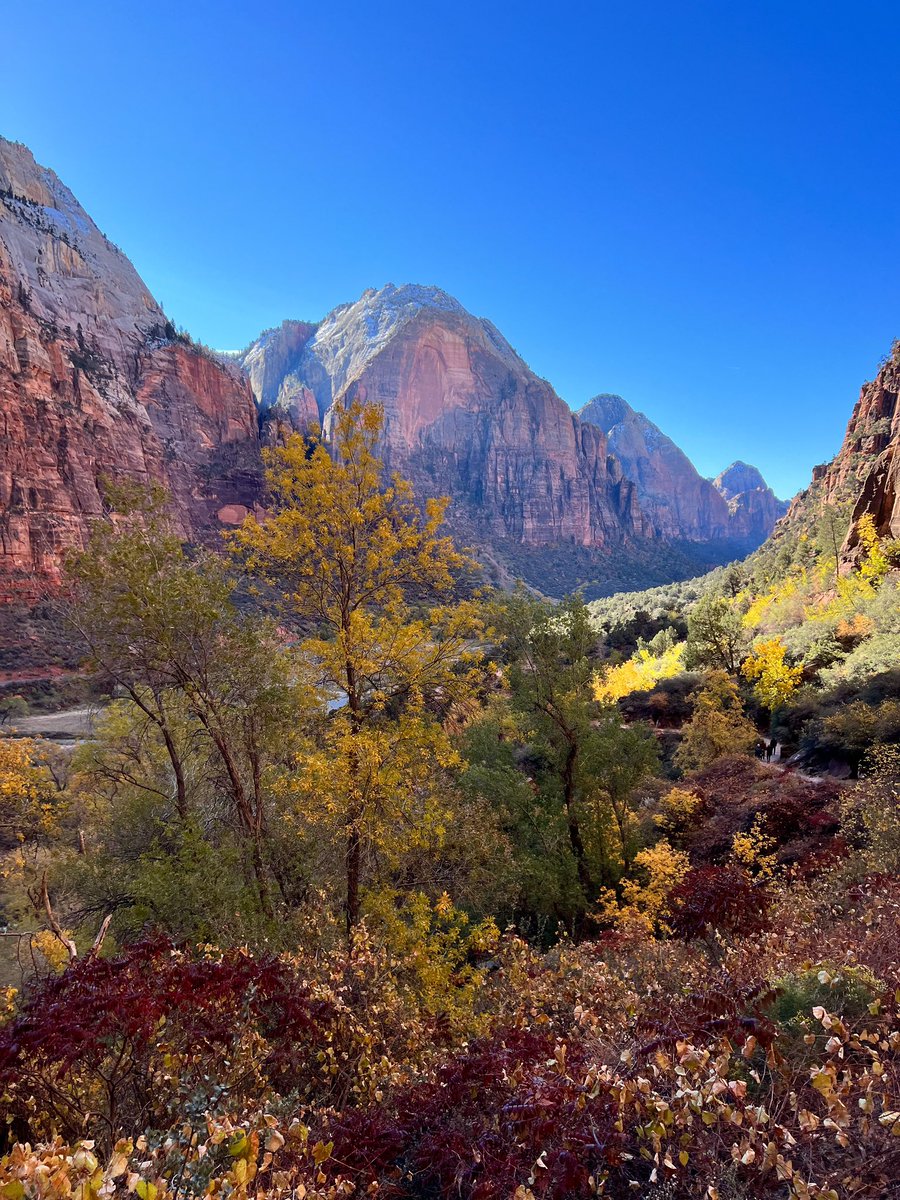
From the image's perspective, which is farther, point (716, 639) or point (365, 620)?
point (716, 639)

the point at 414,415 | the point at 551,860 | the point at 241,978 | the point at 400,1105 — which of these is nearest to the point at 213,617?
the point at 241,978

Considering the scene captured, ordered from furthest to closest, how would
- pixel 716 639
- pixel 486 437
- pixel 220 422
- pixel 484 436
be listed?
pixel 484 436 < pixel 486 437 < pixel 220 422 < pixel 716 639

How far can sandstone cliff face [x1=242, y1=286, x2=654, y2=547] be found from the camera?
6083 inches

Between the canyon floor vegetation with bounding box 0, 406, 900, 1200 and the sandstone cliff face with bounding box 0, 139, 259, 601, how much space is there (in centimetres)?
4720

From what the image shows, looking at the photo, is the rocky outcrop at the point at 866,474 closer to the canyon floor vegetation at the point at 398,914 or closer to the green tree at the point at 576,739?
the canyon floor vegetation at the point at 398,914

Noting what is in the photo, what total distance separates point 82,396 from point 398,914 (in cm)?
7799

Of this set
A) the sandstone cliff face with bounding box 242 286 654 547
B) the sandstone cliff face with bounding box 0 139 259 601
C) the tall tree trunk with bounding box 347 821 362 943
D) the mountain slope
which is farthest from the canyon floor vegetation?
the sandstone cliff face with bounding box 242 286 654 547

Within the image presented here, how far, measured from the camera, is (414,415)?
16338cm

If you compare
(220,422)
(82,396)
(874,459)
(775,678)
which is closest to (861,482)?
(874,459)

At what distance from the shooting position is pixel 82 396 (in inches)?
2527

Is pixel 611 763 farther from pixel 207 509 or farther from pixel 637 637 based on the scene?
pixel 207 509

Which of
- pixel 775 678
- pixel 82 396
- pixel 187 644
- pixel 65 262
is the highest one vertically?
pixel 65 262

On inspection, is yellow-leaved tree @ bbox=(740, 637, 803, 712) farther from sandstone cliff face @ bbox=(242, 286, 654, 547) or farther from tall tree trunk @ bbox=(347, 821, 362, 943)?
sandstone cliff face @ bbox=(242, 286, 654, 547)

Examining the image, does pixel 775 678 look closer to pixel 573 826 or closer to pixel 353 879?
pixel 573 826
